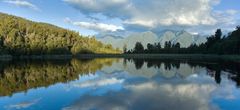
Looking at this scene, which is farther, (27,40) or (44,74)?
(27,40)

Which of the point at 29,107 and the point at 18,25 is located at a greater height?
the point at 18,25

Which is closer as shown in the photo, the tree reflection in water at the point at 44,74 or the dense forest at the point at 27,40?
the tree reflection in water at the point at 44,74

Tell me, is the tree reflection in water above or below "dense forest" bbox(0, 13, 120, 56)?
below

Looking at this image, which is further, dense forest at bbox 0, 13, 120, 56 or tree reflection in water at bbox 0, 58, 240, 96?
dense forest at bbox 0, 13, 120, 56

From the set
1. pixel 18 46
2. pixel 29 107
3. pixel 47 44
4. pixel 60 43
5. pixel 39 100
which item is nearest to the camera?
pixel 29 107

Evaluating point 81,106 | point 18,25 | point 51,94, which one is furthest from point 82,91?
point 18,25

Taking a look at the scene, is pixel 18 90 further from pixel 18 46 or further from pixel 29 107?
pixel 18 46

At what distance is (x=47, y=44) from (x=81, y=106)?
161323 mm

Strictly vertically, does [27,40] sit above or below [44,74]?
above

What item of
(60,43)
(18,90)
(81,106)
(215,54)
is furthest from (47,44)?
(81,106)

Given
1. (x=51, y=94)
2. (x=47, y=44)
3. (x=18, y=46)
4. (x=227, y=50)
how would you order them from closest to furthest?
(x=51, y=94), (x=227, y=50), (x=18, y=46), (x=47, y=44)

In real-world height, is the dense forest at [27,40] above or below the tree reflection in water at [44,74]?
above

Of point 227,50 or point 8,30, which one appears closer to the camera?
point 227,50

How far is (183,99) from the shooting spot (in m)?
28.0
